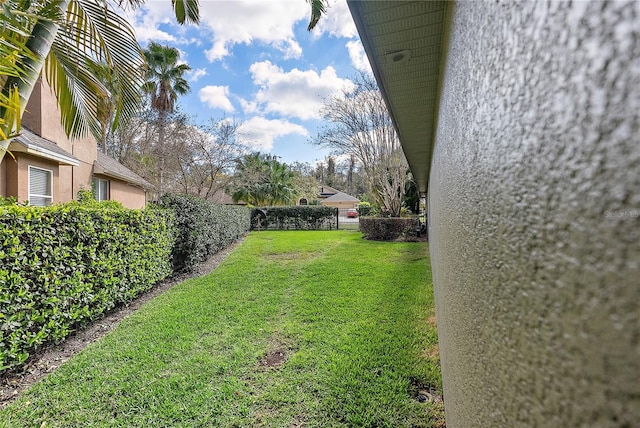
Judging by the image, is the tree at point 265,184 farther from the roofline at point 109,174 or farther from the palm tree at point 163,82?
the roofline at point 109,174

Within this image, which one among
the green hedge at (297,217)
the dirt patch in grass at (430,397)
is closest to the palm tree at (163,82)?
the green hedge at (297,217)

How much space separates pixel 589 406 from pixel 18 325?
4855mm

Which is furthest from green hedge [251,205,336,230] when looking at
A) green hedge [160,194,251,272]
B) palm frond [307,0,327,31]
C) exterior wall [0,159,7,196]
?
palm frond [307,0,327,31]

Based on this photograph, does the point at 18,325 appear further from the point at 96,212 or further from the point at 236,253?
the point at 236,253

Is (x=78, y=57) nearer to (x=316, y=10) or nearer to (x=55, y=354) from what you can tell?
(x=55, y=354)

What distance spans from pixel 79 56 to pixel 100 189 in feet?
37.4

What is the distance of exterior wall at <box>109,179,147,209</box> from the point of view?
14.8 metres

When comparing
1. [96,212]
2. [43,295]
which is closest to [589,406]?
[43,295]

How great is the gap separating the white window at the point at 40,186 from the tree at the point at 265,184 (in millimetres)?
14852

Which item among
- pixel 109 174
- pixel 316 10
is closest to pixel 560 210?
pixel 316 10

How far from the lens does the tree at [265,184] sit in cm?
2589

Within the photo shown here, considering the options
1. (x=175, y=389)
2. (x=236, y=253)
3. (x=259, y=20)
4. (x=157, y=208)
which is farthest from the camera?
(x=259, y=20)

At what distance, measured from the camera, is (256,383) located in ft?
10.6

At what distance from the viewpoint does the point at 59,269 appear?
402cm
